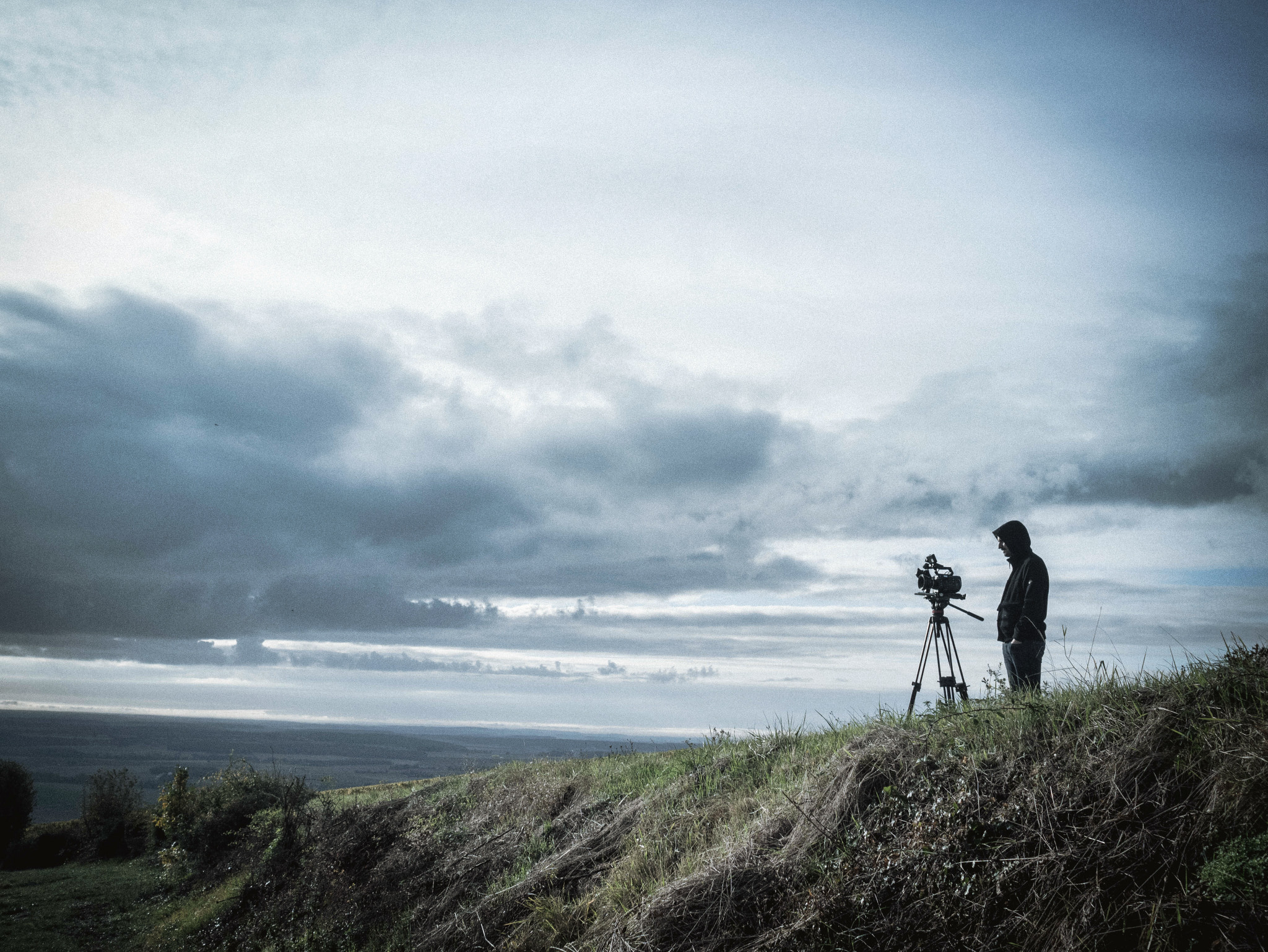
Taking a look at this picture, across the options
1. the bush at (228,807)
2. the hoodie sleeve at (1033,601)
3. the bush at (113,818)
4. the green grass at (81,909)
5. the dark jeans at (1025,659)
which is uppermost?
the hoodie sleeve at (1033,601)

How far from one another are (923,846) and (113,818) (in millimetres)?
43366

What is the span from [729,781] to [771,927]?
12.0 ft

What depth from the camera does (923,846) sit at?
6.03m

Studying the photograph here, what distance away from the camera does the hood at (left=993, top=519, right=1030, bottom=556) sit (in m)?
9.98

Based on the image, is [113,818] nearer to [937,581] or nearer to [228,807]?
[228,807]

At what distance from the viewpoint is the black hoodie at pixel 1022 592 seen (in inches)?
365

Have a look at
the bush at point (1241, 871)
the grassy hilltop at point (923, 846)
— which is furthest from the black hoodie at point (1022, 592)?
the bush at point (1241, 871)

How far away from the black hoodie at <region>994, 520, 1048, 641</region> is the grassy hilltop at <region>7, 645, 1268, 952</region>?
2296 millimetres

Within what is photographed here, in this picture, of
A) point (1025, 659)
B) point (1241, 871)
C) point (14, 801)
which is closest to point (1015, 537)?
point (1025, 659)

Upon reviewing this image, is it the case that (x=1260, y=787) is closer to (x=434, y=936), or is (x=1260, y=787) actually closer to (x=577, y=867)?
(x=577, y=867)

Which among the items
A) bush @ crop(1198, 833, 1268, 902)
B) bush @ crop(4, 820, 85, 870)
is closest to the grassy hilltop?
bush @ crop(1198, 833, 1268, 902)

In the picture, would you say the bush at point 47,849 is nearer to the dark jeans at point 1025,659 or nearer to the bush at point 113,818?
the bush at point 113,818

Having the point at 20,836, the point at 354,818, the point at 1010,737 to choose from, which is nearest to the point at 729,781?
the point at 1010,737

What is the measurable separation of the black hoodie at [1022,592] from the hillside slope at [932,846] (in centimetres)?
235
